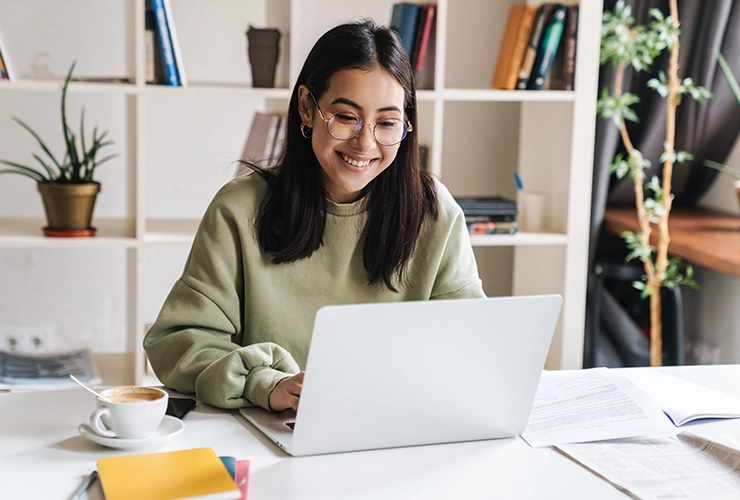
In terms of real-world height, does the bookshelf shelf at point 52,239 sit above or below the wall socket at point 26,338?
→ above

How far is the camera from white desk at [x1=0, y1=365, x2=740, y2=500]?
3.14 ft

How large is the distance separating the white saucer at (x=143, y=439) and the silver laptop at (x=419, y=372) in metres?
0.12

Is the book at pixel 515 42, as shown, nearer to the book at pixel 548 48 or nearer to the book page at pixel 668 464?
the book at pixel 548 48

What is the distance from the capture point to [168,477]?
94 centimetres

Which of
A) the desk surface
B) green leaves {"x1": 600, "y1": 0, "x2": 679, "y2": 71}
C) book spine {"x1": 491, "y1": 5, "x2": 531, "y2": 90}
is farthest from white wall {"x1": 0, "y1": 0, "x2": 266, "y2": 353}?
the desk surface

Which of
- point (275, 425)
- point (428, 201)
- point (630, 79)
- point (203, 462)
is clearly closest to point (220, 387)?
point (275, 425)

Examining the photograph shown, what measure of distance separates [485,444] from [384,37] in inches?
29.4

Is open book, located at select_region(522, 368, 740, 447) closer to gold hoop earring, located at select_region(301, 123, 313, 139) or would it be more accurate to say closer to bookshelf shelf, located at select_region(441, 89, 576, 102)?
gold hoop earring, located at select_region(301, 123, 313, 139)

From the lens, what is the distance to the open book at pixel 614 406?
1166 mm

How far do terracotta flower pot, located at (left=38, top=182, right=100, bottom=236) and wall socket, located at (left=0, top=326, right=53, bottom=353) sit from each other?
0.62 metres

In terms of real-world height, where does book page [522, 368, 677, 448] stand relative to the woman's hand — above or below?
below

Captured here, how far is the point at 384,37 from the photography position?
1.50 meters

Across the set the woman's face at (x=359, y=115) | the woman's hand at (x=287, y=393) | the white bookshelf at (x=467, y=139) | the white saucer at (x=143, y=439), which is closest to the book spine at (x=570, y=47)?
the white bookshelf at (x=467, y=139)

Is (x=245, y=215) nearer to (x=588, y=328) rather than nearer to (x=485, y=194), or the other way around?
(x=485, y=194)
